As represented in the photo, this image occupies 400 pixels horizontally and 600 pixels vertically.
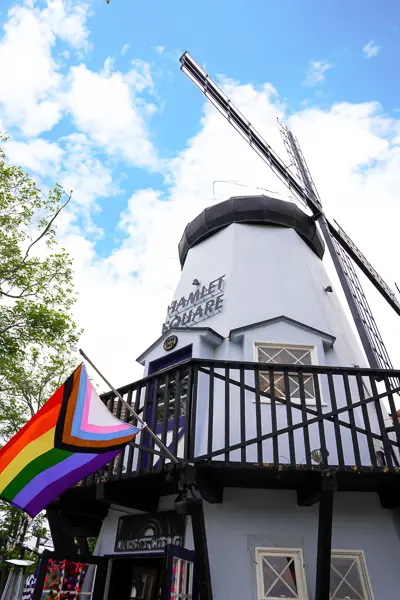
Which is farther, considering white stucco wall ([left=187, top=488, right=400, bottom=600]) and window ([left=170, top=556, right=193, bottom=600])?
white stucco wall ([left=187, top=488, right=400, bottom=600])

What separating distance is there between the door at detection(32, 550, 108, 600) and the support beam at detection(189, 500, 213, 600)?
6.44 ft

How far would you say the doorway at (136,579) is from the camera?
6590 mm

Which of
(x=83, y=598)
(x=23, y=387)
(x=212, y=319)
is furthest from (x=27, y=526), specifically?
(x=212, y=319)

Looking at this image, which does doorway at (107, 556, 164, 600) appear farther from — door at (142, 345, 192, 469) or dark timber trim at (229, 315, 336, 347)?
dark timber trim at (229, 315, 336, 347)

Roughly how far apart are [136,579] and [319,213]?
10057 millimetres

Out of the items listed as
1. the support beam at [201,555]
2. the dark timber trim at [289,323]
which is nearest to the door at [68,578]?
the support beam at [201,555]

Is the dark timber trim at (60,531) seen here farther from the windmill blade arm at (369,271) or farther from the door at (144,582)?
the windmill blade arm at (369,271)

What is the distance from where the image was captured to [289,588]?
511 centimetres

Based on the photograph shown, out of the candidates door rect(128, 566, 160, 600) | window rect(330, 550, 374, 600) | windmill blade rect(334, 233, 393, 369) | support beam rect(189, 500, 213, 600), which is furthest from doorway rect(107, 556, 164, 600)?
windmill blade rect(334, 233, 393, 369)

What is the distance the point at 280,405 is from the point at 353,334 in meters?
3.88

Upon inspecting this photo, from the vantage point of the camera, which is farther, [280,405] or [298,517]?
[280,405]

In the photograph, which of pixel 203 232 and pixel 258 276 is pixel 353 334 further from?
pixel 203 232

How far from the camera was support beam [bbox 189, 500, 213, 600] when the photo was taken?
486 cm

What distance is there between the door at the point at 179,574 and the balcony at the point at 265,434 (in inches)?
32.8
